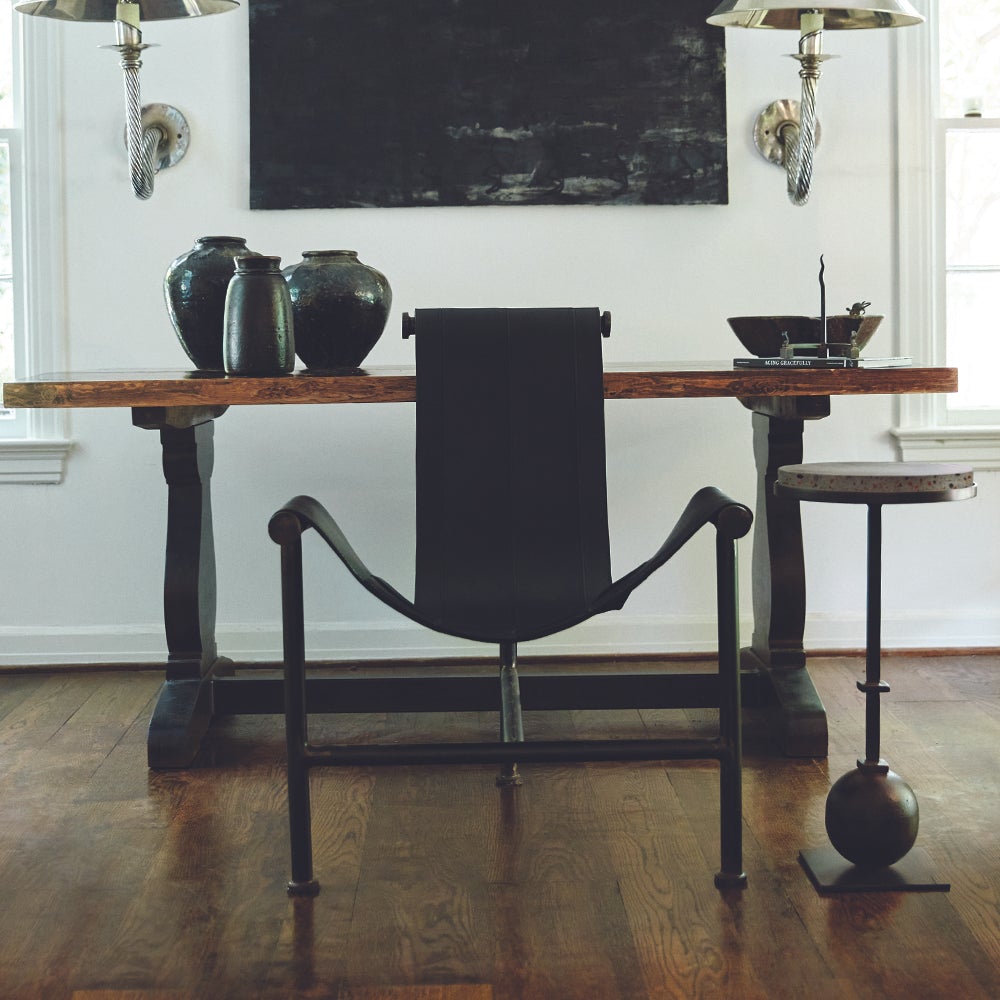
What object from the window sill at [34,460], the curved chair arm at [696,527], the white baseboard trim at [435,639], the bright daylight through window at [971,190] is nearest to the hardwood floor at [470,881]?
the curved chair arm at [696,527]

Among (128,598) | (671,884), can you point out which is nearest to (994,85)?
(671,884)

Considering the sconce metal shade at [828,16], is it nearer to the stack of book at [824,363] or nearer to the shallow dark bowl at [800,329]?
the shallow dark bowl at [800,329]

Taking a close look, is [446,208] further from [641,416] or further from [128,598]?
[128,598]

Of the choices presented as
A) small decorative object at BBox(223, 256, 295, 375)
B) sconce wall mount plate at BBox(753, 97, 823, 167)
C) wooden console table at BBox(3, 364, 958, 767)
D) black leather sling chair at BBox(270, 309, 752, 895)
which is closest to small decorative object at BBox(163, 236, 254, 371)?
wooden console table at BBox(3, 364, 958, 767)

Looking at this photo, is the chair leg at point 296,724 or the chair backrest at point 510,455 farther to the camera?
the chair backrest at point 510,455

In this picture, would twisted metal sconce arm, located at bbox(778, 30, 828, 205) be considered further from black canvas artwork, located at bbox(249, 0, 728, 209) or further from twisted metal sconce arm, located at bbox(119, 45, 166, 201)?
twisted metal sconce arm, located at bbox(119, 45, 166, 201)

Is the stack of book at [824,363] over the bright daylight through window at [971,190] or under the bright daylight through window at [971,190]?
under

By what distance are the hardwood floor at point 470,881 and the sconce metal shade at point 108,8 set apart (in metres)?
1.63

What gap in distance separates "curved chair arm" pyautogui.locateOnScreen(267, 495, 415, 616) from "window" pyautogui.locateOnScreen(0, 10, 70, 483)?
1.63m

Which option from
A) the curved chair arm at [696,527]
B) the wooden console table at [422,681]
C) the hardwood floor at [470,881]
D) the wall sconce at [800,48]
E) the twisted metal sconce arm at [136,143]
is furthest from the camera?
the twisted metal sconce arm at [136,143]

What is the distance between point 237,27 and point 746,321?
64.6 inches

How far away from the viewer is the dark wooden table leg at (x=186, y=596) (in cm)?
252

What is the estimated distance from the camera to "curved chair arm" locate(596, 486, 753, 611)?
181 centimetres

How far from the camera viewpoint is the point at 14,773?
249cm
